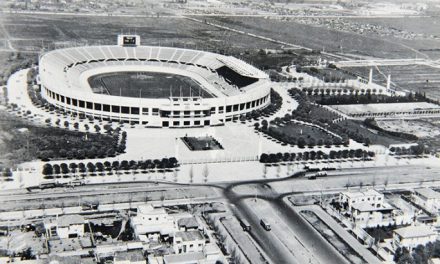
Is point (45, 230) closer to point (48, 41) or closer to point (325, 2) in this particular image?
point (48, 41)

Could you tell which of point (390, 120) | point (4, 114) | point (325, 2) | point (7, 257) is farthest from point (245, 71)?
point (325, 2)

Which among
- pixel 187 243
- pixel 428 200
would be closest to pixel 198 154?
pixel 187 243

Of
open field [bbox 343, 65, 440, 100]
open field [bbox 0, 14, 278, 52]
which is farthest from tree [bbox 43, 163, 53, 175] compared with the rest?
open field [bbox 0, 14, 278, 52]

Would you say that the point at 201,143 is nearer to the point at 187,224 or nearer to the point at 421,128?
the point at 187,224

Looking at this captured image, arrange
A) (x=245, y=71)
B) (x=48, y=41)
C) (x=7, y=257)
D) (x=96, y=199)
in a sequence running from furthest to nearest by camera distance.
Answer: (x=48, y=41) → (x=245, y=71) → (x=96, y=199) → (x=7, y=257)

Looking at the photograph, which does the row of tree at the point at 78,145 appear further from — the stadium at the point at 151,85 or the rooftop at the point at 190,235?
the rooftop at the point at 190,235

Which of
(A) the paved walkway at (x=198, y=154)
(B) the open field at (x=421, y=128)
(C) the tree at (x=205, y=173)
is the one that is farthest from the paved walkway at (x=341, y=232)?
(B) the open field at (x=421, y=128)
